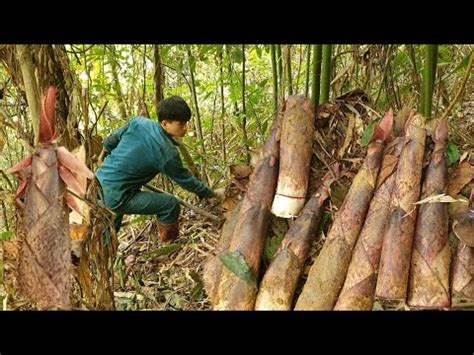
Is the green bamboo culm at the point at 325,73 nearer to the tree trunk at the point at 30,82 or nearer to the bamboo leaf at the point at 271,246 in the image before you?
the bamboo leaf at the point at 271,246

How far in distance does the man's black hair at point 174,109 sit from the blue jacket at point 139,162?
0.07 meters

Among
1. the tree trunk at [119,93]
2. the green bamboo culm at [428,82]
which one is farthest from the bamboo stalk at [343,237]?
the tree trunk at [119,93]

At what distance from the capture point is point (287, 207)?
4.69 ft

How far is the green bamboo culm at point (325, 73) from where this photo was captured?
1.75 m

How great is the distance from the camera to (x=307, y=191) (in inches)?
58.5

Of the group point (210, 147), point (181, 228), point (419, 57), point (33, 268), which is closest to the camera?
point (33, 268)

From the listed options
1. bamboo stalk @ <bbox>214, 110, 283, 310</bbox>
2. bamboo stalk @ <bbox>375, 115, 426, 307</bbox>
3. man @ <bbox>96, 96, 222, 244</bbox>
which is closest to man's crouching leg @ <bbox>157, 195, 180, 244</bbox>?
man @ <bbox>96, 96, 222, 244</bbox>

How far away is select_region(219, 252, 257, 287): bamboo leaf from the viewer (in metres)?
1.32

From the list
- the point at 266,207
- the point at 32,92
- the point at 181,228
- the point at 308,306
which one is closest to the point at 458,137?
the point at 266,207

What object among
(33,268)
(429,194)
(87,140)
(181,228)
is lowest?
(181,228)

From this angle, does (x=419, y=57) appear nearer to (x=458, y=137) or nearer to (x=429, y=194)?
(x=458, y=137)

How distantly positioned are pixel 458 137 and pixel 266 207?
0.89m

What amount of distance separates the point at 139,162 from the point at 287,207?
856 millimetres

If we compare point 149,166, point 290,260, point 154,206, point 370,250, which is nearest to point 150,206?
point 154,206
